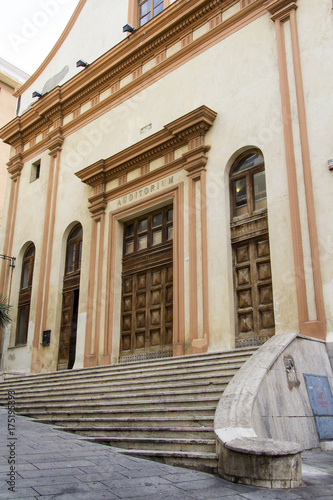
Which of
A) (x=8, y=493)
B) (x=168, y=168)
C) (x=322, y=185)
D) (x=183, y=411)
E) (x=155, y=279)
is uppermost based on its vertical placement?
(x=168, y=168)

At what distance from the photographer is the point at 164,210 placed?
13836 millimetres

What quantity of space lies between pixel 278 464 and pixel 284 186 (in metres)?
7.19

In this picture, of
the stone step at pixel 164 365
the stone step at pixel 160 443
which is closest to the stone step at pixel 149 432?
the stone step at pixel 160 443

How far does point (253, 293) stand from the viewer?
10875 mm

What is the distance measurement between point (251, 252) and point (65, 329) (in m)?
7.21

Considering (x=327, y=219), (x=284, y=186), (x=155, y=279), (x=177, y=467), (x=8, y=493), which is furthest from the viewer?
(x=155, y=279)

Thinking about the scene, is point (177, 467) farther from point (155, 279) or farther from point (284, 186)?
point (155, 279)

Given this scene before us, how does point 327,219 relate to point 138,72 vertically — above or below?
below

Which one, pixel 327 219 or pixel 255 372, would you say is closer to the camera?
pixel 255 372

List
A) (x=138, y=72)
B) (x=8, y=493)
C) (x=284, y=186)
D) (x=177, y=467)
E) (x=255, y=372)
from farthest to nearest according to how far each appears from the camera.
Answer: (x=138, y=72) → (x=284, y=186) → (x=255, y=372) → (x=177, y=467) → (x=8, y=493)

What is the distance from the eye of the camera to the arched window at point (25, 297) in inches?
681

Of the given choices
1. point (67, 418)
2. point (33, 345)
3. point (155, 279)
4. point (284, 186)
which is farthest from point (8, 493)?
point (33, 345)

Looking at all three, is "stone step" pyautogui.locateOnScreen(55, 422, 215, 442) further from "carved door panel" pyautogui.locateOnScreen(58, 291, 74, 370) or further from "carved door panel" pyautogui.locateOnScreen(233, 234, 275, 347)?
"carved door panel" pyautogui.locateOnScreen(58, 291, 74, 370)

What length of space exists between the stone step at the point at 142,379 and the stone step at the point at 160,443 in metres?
1.87
